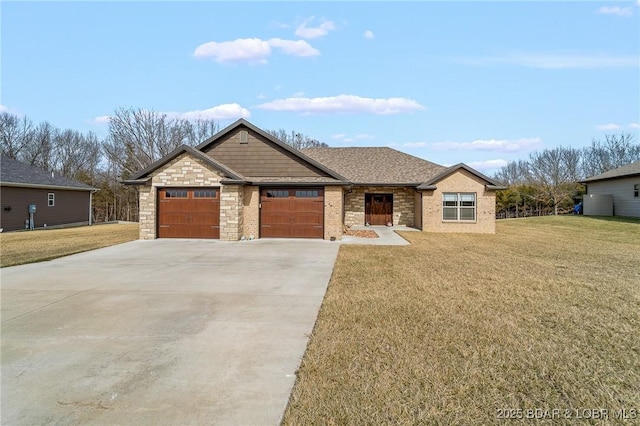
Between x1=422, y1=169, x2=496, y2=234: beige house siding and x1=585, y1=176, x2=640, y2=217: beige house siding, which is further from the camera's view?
x1=585, y1=176, x2=640, y2=217: beige house siding

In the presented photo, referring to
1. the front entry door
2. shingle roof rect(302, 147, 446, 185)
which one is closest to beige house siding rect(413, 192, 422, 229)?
shingle roof rect(302, 147, 446, 185)

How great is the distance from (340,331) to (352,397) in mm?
1524

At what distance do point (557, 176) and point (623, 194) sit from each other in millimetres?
10957

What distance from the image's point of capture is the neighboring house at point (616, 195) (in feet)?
76.1

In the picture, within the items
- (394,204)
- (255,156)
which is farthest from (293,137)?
(255,156)

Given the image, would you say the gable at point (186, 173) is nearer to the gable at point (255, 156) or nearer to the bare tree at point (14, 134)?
the gable at point (255, 156)

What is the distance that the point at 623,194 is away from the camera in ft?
80.3

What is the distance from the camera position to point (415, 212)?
21125mm

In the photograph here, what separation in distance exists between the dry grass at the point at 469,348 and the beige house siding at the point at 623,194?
20428 millimetres

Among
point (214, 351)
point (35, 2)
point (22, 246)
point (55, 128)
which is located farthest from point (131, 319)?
point (55, 128)

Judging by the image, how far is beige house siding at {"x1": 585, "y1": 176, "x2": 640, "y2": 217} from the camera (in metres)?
23.1

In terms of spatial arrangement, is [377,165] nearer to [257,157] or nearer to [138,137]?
[257,157]

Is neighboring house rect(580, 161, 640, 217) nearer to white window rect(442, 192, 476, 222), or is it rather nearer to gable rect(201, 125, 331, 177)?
white window rect(442, 192, 476, 222)

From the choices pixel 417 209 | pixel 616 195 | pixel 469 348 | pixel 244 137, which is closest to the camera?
pixel 469 348
